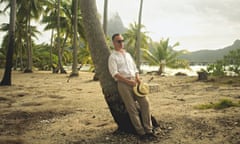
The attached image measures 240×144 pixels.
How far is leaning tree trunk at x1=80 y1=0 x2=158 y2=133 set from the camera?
449 centimetres

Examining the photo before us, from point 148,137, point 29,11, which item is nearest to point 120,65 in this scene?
point 148,137

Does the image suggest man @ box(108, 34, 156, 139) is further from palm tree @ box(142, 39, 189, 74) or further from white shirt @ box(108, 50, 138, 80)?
palm tree @ box(142, 39, 189, 74)

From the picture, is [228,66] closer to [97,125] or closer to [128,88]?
[97,125]

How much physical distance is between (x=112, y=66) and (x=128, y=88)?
1.43 feet

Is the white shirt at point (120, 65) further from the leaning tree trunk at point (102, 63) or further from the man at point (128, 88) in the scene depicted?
the leaning tree trunk at point (102, 63)

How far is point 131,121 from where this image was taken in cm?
445

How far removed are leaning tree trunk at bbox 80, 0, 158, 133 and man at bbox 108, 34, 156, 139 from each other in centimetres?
17

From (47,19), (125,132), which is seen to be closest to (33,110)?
(125,132)

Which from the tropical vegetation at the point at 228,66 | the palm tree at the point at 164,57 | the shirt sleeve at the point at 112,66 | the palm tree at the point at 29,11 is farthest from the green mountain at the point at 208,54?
the shirt sleeve at the point at 112,66

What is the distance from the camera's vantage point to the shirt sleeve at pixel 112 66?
168 inches

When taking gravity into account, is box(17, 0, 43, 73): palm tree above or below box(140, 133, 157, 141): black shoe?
above

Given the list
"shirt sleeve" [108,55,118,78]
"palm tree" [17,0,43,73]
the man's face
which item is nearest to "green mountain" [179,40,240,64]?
"palm tree" [17,0,43,73]

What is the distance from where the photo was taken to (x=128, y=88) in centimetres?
435

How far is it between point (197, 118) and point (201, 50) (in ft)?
499
